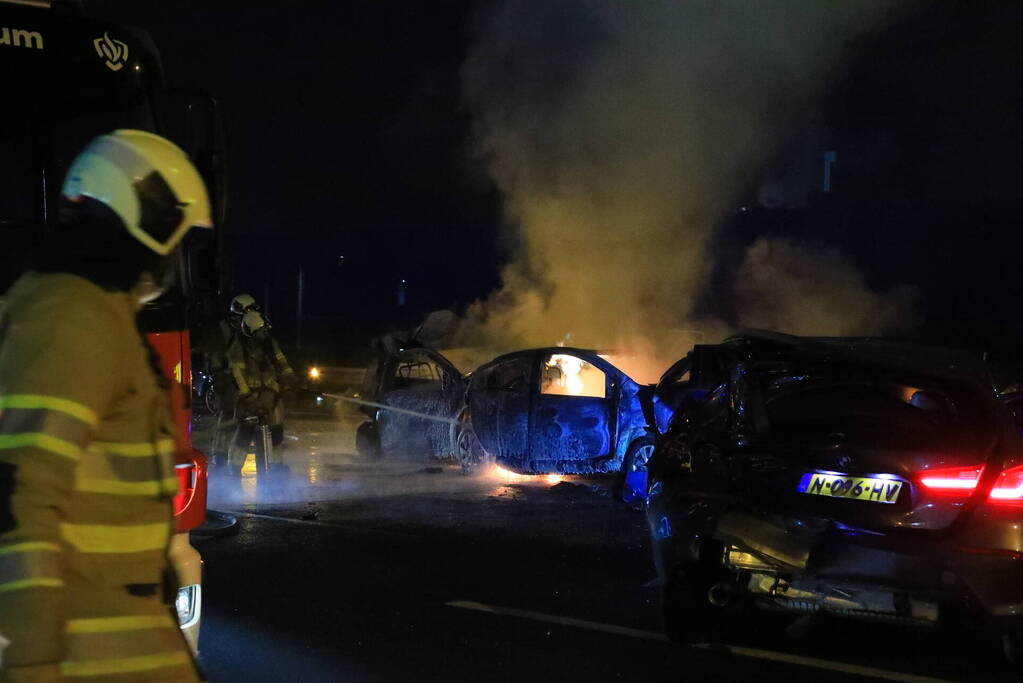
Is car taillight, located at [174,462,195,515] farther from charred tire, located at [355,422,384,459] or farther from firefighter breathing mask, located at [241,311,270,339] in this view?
charred tire, located at [355,422,384,459]

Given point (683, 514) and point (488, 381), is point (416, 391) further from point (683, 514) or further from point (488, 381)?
point (683, 514)

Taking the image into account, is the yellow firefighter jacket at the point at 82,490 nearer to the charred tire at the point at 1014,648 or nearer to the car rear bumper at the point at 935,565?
the car rear bumper at the point at 935,565

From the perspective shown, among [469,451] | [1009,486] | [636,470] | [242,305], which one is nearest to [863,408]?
[1009,486]

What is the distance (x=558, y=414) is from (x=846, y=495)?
5.93m

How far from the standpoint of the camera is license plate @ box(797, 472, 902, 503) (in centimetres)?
522

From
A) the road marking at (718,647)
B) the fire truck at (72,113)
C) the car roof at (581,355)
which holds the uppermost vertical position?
the fire truck at (72,113)

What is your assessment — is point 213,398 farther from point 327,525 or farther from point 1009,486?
point 1009,486

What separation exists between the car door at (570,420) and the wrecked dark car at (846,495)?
15.4ft

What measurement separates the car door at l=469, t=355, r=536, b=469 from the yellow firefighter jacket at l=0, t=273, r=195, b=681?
29.5 feet

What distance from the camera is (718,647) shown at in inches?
227

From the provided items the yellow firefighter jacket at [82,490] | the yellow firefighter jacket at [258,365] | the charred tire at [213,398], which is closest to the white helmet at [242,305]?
the yellow firefighter jacket at [258,365]

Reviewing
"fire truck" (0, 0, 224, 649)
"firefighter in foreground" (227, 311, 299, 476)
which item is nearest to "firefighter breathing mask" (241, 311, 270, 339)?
"firefighter in foreground" (227, 311, 299, 476)

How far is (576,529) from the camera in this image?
30.4 ft

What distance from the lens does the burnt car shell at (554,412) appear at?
10922 mm
